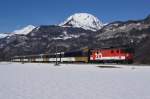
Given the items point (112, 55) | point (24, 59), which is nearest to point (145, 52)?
point (112, 55)

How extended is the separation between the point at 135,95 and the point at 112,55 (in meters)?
50.1

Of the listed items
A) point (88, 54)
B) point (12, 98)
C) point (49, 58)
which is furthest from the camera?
point (49, 58)

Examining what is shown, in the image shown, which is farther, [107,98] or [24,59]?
[24,59]

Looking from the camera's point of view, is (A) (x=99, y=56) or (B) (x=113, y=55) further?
(A) (x=99, y=56)

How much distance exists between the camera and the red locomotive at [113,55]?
66188 millimetres

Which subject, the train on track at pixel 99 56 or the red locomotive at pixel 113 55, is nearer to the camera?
the red locomotive at pixel 113 55

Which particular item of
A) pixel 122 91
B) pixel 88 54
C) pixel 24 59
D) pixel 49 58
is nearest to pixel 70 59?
pixel 88 54

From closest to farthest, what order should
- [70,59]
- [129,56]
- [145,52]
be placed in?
[129,56] < [70,59] < [145,52]

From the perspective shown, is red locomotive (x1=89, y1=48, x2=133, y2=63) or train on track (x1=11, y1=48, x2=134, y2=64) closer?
red locomotive (x1=89, y1=48, x2=133, y2=63)

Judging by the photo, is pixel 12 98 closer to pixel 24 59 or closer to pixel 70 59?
pixel 70 59

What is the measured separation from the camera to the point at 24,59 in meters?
136

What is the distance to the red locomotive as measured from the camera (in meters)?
66.2

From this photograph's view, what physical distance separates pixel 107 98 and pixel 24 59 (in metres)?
120

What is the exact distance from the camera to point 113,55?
68375 mm
